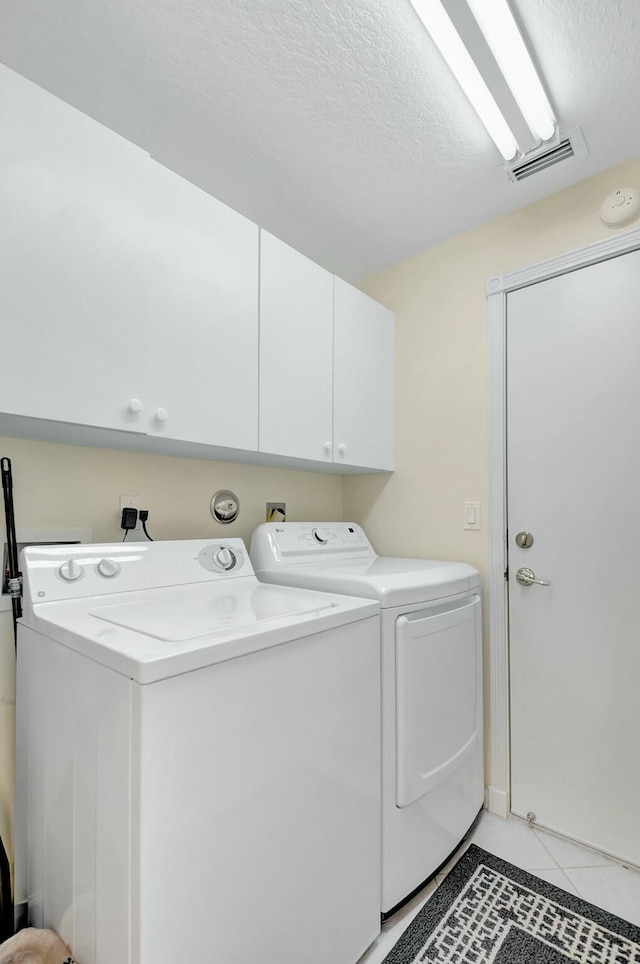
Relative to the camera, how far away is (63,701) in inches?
39.7

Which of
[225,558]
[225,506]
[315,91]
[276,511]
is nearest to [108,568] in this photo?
[225,558]

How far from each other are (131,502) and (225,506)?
0.41 metres

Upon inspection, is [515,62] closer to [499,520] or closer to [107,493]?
[499,520]

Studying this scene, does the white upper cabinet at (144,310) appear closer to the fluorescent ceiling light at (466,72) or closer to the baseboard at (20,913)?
the fluorescent ceiling light at (466,72)

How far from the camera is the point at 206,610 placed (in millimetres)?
1200

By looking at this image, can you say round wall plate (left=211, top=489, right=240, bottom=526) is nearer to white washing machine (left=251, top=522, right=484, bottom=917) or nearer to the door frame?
white washing machine (left=251, top=522, right=484, bottom=917)

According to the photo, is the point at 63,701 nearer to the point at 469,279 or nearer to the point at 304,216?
the point at 304,216

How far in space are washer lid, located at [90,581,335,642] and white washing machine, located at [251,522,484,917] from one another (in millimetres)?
190

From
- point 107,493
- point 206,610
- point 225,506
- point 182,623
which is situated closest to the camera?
point 182,623

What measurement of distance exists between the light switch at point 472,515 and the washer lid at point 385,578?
17 cm

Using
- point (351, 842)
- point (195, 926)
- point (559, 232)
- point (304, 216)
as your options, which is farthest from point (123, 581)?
point (559, 232)

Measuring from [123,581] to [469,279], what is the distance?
1.90 metres

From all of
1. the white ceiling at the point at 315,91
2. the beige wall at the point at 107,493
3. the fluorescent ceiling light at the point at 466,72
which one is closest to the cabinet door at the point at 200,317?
the white ceiling at the point at 315,91

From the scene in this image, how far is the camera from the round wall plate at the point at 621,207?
1.62m
